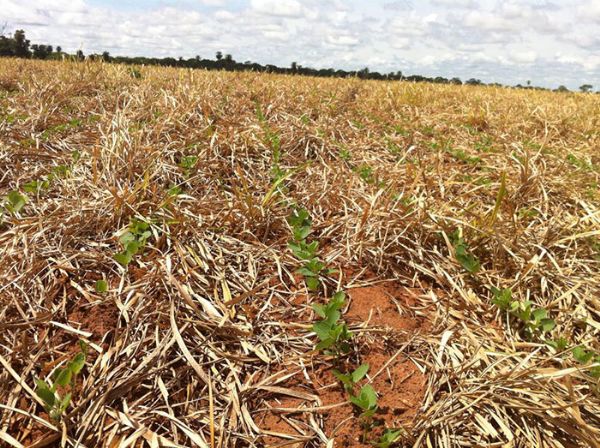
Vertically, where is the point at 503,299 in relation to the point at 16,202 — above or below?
below

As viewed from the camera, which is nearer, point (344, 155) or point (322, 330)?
point (322, 330)

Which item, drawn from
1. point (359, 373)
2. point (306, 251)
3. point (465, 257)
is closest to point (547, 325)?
point (465, 257)

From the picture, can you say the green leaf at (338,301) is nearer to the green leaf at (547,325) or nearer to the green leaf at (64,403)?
the green leaf at (547,325)

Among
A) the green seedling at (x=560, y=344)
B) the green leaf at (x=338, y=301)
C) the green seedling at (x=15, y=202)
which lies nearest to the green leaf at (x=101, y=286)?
the green seedling at (x=15, y=202)

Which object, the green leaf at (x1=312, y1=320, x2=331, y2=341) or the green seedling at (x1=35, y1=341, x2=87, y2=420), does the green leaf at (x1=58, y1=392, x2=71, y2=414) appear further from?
the green leaf at (x1=312, y1=320, x2=331, y2=341)

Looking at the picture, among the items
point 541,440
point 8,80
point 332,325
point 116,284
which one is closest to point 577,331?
point 541,440

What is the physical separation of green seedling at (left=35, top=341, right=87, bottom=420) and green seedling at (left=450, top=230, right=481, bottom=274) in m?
2.08

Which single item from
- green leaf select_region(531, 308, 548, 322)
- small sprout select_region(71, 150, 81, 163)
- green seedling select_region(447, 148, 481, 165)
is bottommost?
green leaf select_region(531, 308, 548, 322)

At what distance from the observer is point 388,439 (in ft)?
5.55

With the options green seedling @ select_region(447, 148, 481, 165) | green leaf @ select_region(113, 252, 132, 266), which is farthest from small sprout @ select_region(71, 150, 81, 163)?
green seedling @ select_region(447, 148, 481, 165)

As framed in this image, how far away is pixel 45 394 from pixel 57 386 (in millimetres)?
128

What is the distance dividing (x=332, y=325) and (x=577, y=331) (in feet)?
4.58

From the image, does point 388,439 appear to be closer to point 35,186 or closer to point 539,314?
point 539,314

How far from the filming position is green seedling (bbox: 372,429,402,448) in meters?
1.68
